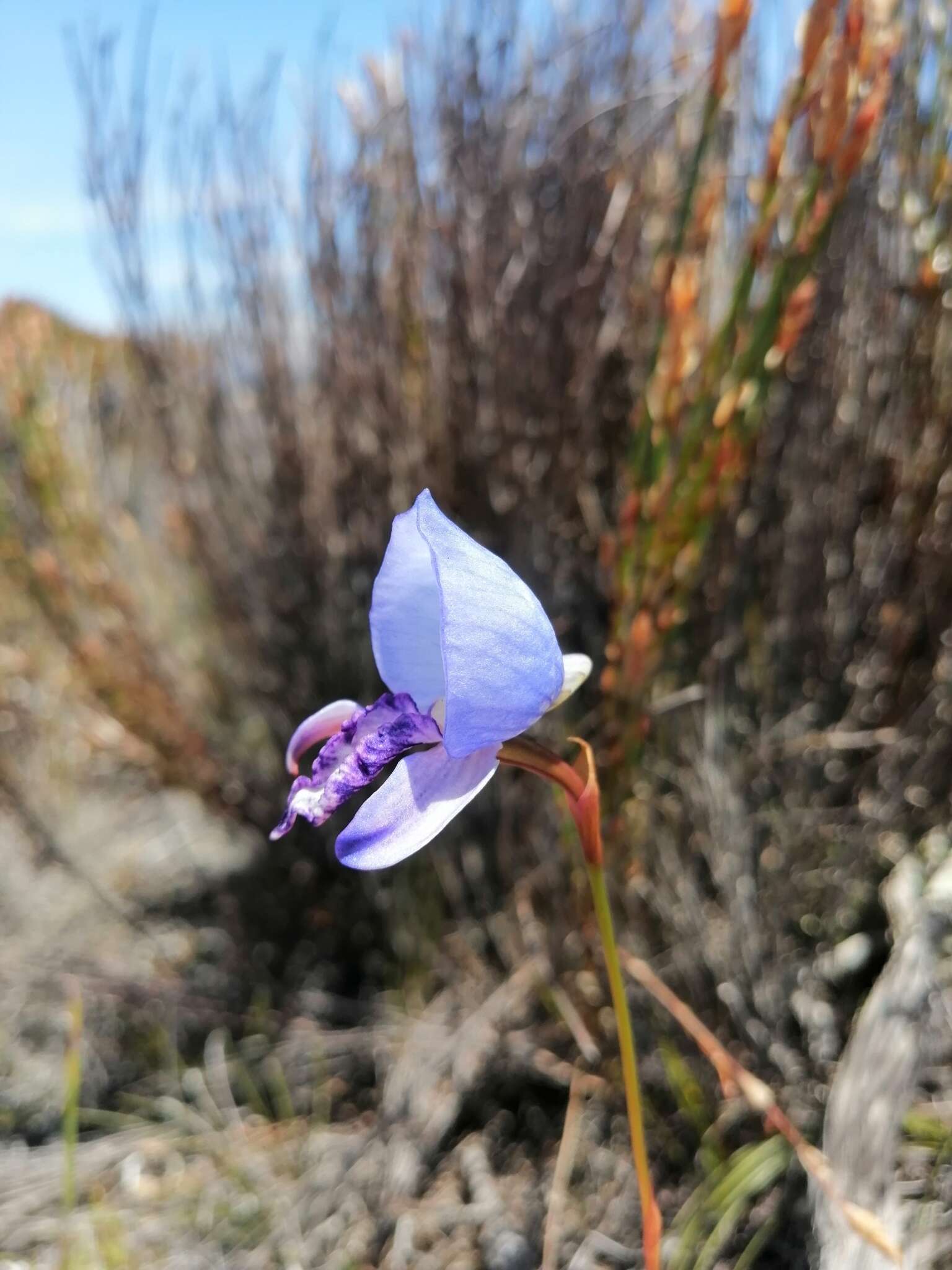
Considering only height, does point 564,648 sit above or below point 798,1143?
above

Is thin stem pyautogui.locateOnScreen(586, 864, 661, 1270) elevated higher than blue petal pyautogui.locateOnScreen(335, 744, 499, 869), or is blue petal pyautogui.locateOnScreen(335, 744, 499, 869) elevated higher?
blue petal pyautogui.locateOnScreen(335, 744, 499, 869)

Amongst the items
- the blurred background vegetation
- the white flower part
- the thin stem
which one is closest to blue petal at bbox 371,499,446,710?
the white flower part

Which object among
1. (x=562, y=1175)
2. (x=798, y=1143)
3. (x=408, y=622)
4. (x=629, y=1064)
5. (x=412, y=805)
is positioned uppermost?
(x=408, y=622)

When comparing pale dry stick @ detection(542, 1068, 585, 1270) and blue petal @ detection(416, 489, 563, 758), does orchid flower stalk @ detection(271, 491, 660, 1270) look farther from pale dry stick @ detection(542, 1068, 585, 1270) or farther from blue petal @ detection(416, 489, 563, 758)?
pale dry stick @ detection(542, 1068, 585, 1270)

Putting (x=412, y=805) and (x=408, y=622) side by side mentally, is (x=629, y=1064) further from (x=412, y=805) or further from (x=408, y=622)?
(x=408, y=622)

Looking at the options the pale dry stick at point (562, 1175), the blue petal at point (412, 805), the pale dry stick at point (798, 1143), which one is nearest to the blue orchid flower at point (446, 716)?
the blue petal at point (412, 805)

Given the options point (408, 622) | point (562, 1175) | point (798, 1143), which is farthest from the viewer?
point (562, 1175)

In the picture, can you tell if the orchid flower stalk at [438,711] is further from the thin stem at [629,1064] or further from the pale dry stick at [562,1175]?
the pale dry stick at [562,1175]

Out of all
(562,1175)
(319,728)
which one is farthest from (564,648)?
(319,728)
